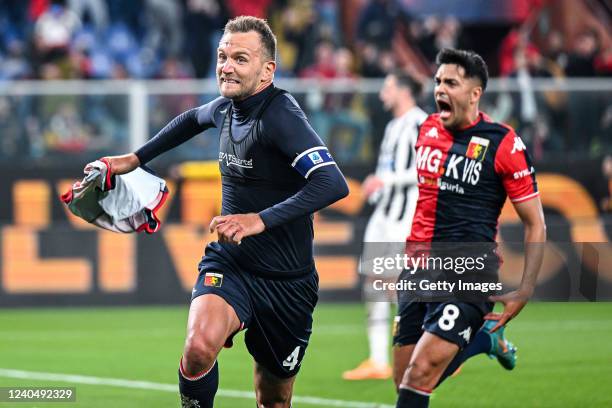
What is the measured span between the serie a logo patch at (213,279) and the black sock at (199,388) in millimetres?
440

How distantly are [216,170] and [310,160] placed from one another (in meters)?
8.61

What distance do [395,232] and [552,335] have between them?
301 cm

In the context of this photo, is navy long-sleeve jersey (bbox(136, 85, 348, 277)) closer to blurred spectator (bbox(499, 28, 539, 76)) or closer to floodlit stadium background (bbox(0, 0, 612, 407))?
floodlit stadium background (bbox(0, 0, 612, 407))

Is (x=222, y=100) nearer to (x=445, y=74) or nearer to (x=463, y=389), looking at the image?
(x=445, y=74)

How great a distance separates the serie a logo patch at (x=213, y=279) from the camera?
20.8 feet

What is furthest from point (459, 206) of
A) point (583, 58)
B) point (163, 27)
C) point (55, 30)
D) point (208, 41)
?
point (163, 27)

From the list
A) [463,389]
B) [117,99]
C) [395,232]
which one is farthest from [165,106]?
[463,389]

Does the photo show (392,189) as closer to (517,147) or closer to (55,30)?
(517,147)

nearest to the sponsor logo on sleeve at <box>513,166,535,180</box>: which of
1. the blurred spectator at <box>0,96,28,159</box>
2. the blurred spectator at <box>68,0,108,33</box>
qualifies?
the blurred spectator at <box>0,96,28,159</box>

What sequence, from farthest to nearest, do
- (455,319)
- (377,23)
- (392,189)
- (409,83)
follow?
(377,23), (392,189), (409,83), (455,319)

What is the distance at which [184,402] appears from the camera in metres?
6.21

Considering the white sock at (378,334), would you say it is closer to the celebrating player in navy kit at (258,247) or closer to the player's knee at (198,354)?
the celebrating player in navy kit at (258,247)

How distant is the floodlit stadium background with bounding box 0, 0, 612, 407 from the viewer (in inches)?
381

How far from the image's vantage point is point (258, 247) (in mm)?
6426
